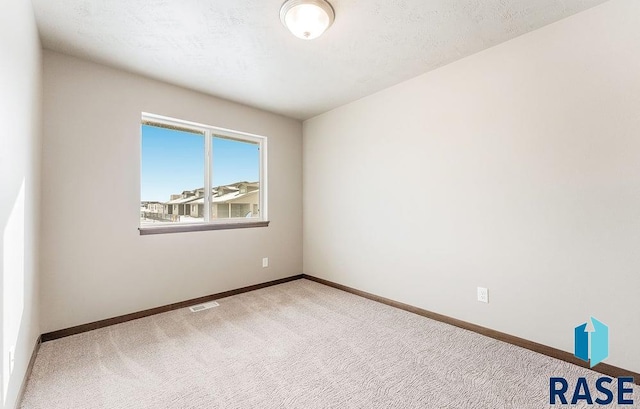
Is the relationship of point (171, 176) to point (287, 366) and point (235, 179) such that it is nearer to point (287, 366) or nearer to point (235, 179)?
point (235, 179)

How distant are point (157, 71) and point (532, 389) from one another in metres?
3.83

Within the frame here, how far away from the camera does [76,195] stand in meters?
2.40

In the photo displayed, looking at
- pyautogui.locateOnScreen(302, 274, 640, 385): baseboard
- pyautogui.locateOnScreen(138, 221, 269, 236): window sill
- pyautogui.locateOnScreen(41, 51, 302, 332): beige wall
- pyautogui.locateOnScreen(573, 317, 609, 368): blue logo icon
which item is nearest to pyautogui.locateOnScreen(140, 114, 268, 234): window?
pyautogui.locateOnScreen(138, 221, 269, 236): window sill

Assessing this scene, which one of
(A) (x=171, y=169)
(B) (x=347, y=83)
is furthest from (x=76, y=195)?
(B) (x=347, y=83)

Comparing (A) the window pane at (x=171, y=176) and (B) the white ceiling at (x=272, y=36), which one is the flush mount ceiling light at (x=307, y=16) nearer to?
(B) the white ceiling at (x=272, y=36)

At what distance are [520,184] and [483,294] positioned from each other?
38.1 inches

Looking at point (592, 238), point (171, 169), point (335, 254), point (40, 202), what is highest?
point (171, 169)

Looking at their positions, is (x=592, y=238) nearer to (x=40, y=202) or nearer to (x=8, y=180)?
(x=8, y=180)

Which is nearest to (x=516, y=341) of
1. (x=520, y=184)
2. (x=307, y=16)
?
(x=520, y=184)

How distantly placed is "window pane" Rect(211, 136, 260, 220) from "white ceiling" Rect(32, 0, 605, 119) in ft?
2.74

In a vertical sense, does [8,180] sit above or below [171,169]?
below

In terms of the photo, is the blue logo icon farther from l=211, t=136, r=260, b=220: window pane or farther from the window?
l=211, t=136, r=260, b=220: window pane

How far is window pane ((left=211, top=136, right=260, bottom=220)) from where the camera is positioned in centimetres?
344

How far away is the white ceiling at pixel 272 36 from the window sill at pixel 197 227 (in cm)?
153
